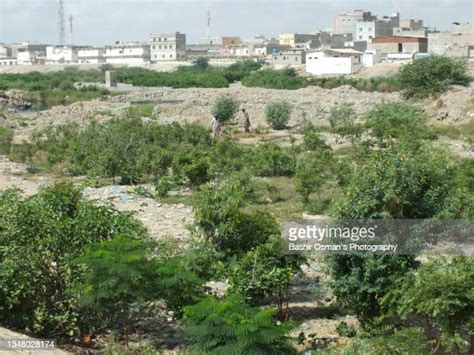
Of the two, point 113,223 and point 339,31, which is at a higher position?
point 339,31

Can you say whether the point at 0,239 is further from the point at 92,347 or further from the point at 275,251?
the point at 275,251

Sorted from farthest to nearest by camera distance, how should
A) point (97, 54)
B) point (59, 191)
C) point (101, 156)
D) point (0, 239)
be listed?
point (97, 54) → point (101, 156) → point (59, 191) → point (0, 239)

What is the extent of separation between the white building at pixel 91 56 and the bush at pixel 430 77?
76.9 meters

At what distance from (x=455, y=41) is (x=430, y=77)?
110 ft

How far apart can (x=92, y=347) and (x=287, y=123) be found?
19636 mm

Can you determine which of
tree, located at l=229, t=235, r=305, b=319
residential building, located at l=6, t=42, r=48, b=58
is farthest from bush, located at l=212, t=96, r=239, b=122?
residential building, located at l=6, t=42, r=48, b=58

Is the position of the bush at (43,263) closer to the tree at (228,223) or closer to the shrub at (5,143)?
the tree at (228,223)

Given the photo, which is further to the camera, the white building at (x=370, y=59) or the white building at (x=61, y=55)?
the white building at (x=61, y=55)

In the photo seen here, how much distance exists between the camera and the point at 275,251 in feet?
22.8

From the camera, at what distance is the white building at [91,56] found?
341ft

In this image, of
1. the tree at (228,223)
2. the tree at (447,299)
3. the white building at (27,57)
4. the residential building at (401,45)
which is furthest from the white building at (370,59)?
the white building at (27,57)

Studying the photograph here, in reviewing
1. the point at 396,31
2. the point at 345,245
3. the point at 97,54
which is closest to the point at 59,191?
the point at 345,245

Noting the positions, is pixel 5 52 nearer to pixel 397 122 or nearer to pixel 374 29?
pixel 374 29

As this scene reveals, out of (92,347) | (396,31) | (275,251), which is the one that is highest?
(396,31)
